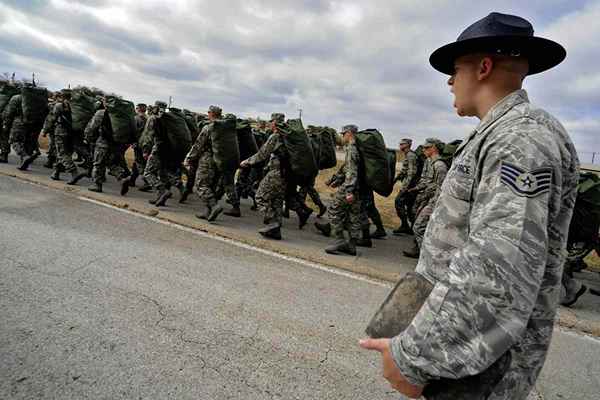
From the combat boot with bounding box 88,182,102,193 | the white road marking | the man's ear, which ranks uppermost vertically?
the man's ear

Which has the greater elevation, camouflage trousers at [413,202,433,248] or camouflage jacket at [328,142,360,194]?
camouflage jacket at [328,142,360,194]

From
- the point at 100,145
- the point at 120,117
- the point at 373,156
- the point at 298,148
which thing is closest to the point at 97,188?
the point at 100,145

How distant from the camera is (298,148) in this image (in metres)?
6.65

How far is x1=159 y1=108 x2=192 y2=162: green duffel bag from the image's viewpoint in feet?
25.6

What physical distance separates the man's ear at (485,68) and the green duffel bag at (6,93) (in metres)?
12.7

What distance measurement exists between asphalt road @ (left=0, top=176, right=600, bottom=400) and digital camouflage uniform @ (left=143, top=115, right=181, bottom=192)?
261 centimetres

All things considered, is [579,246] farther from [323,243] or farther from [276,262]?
[276,262]

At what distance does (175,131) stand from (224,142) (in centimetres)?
132

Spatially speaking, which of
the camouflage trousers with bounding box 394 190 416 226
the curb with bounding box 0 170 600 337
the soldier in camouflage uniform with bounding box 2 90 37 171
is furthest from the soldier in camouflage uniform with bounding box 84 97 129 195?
the camouflage trousers with bounding box 394 190 416 226

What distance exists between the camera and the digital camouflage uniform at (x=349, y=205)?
20.5 ft

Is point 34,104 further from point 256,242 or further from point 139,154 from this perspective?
point 256,242

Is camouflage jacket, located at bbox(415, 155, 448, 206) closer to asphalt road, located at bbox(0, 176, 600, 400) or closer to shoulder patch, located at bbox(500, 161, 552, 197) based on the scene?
asphalt road, located at bbox(0, 176, 600, 400)

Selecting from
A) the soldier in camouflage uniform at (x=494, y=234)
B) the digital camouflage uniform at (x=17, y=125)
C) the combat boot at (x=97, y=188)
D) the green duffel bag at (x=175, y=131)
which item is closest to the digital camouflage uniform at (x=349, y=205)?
the green duffel bag at (x=175, y=131)

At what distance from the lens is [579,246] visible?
6.23 metres
